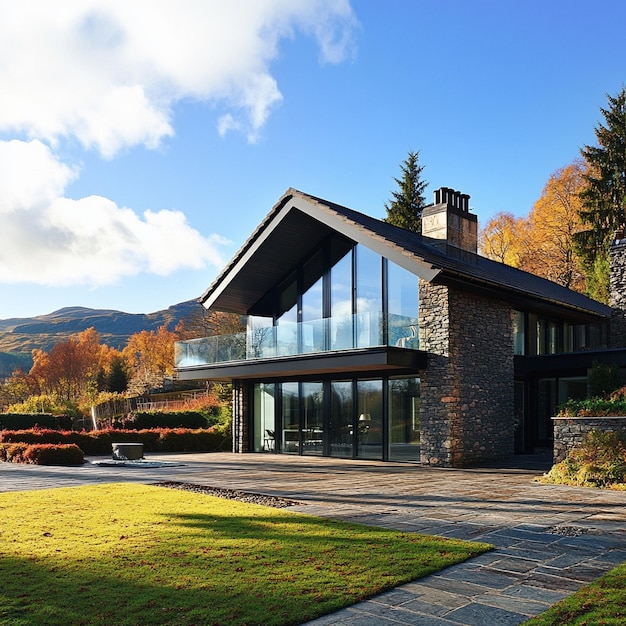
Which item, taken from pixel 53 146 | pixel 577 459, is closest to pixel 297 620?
pixel 577 459

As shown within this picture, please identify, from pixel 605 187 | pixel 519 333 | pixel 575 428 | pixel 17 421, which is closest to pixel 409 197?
pixel 605 187

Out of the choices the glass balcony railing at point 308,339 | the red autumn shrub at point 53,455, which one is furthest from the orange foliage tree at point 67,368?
the red autumn shrub at point 53,455

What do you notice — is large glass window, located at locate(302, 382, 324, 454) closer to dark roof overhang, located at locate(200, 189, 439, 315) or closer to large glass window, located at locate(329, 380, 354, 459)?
large glass window, located at locate(329, 380, 354, 459)

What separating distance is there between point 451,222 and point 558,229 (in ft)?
77.8

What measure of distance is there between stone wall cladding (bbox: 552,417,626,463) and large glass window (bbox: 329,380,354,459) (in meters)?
6.54

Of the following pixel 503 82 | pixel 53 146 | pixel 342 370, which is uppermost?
pixel 503 82

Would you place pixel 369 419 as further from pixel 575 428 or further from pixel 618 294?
pixel 618 294

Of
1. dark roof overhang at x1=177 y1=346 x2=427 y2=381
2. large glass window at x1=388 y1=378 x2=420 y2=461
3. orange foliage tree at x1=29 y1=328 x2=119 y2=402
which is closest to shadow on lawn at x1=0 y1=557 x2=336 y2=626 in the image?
dark roof overhang at x1=177 y1=346 x2=427 y2=381

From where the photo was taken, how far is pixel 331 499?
34.7 feet

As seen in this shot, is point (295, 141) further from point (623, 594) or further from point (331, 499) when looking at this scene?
point (623, 594)

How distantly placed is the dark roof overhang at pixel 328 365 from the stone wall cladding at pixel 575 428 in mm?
4017

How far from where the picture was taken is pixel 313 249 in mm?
20453

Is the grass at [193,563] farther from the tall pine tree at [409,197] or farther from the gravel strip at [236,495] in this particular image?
the tall pine tree at [409,197]

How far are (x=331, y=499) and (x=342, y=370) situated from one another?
24.6 feet
